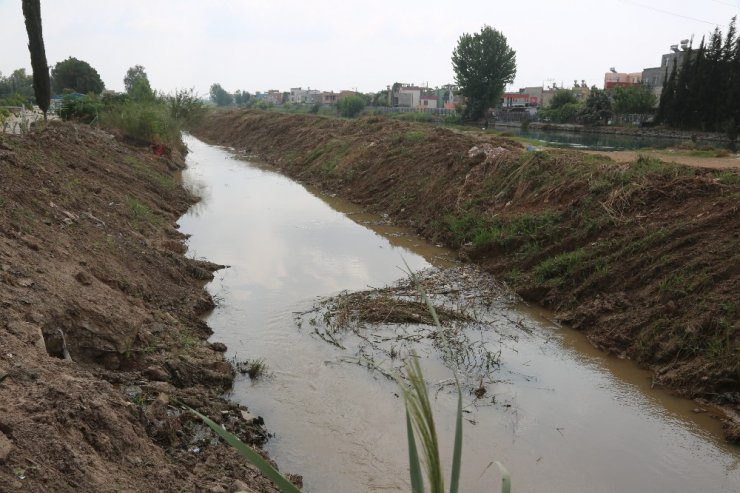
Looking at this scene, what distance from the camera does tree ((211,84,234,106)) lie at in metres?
194

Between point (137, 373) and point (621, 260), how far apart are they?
767 centimetres

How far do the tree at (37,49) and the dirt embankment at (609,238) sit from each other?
1427cm

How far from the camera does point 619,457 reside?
18.9ft

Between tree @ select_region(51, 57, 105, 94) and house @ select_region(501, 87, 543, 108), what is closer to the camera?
tree @ select_region(51, 57, 105, 94)

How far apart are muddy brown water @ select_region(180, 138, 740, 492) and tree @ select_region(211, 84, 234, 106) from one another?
194678 mm

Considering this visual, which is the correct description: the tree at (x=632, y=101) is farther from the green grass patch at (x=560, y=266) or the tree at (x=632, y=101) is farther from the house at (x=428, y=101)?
the green grass patch at (x=560, y=266)

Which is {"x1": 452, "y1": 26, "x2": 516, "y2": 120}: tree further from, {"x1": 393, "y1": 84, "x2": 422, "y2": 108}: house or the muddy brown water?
the muddy brown water

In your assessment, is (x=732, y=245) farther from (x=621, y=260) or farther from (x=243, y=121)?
(x=243, y=121)

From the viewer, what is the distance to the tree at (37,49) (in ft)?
69.7

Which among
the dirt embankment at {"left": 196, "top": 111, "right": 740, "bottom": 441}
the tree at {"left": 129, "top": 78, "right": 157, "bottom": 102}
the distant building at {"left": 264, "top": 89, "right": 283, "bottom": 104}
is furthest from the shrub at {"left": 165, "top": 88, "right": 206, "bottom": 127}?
the distant building at {"left": 264, "top": 89, "right": 283, "bottom": 104}

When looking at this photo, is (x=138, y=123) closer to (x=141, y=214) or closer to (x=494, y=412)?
(x=141, y=214)

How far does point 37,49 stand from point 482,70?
5680 centimetres

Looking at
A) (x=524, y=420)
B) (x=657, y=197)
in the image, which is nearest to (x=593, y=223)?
(x=657, y=197)

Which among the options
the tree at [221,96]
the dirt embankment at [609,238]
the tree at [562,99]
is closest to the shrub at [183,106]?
the dirt embankment at [609,238]
